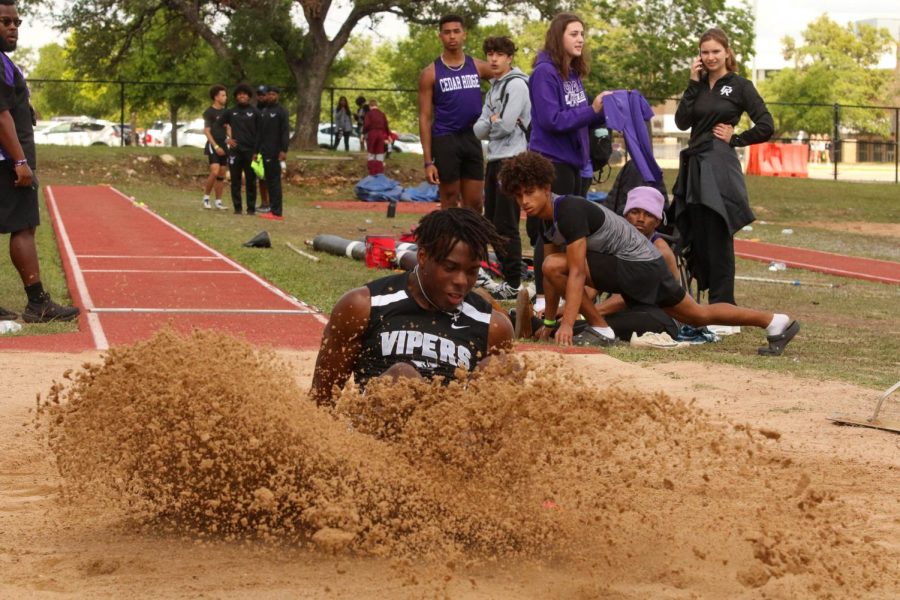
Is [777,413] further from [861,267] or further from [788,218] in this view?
[788,218]

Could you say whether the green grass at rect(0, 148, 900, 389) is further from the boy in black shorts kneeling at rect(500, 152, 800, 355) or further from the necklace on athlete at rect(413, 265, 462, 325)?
the necklace on athlete at rect(413, 265, 462, 325)

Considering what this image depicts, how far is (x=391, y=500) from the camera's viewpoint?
3.92 m

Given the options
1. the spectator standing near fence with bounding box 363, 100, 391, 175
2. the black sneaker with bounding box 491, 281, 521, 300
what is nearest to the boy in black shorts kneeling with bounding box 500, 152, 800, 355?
the black sneaker with bounding box 491, 281, 521, 300

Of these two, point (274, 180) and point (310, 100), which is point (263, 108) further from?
point (310, 100)

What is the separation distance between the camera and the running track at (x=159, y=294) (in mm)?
7852

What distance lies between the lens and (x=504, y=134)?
33.4ft

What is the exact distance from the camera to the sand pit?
3695 millimetres

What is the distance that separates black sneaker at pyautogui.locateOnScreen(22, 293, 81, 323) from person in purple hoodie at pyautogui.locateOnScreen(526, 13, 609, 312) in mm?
3203

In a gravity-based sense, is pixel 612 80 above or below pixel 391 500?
above

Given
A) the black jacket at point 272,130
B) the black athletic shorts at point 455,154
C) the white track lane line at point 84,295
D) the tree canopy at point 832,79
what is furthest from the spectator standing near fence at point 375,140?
the tree canopy at point 832,79

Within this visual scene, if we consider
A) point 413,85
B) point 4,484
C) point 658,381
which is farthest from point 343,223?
point 413,85

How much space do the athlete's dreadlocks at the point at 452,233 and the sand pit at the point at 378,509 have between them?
0.47 m

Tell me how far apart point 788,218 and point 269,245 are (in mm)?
12676

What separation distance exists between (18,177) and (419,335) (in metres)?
4.61
